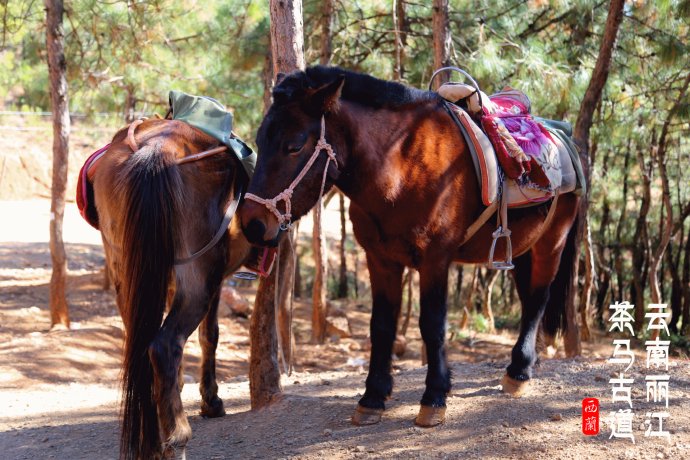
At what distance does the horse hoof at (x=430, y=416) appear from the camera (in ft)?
13.2

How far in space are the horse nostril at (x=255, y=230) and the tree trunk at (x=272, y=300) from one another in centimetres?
123

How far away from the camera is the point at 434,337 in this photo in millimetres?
4027

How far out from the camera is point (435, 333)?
4.03 meters

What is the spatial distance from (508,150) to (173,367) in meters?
2.33

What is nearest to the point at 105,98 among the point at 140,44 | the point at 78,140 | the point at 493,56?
the point at 140,44

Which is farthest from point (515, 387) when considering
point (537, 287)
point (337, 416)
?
point (337, 416)

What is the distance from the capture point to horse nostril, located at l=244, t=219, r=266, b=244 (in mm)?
3490

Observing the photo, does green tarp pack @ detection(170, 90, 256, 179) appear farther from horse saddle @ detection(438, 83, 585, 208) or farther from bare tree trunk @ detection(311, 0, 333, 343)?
bare tree trunk @ detection(311, 0, 333, 343)

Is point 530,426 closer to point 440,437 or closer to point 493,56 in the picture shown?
point 440,437

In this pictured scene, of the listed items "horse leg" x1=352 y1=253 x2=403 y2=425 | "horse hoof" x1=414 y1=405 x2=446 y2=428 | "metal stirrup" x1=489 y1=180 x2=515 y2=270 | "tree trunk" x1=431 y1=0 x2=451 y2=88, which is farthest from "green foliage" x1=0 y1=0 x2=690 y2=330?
"horse hoof" x1=414 y1=405 x2=446 y2=428

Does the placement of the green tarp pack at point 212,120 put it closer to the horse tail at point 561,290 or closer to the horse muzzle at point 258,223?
the horse muzzle at point 258,223

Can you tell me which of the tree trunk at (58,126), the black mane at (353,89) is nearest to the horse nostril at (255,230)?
the black mane at (353,89)

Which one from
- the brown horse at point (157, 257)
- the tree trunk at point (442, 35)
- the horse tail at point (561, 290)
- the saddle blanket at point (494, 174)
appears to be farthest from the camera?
the tree trunk at point (442, 35)

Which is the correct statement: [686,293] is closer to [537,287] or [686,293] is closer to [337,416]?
[537,287]
